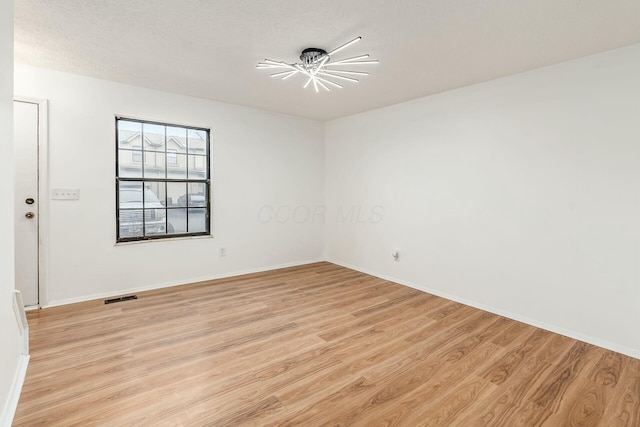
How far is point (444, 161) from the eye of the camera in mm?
3797

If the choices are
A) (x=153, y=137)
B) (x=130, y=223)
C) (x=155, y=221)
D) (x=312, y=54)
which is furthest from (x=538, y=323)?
(x=153, y=137)

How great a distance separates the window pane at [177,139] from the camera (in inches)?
161

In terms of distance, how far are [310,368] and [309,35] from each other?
2.50m

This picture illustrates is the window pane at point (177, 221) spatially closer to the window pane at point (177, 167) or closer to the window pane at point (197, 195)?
the window pane at point (197, 195)

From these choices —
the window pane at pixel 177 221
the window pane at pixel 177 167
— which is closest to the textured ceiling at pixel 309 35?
the window pane at pixel 177 167

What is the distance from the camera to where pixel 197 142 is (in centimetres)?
429

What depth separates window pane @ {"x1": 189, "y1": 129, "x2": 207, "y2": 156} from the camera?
4242 millimetres

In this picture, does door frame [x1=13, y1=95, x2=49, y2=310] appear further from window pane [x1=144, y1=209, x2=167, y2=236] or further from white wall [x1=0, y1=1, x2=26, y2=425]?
white wall [x1=0, y1=1, x2=26, y2=425]

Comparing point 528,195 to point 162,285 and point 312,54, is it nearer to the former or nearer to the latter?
point 312,54

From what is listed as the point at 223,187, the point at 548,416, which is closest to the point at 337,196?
the point at 223,187

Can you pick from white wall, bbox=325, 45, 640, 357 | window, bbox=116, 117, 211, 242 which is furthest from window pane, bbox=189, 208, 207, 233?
white wall, bbox=325, 45, 640, 357

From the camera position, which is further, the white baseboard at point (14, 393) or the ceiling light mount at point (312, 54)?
the ceiling light mount at point (312, 54)

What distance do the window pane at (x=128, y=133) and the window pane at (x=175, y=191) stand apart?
614mm

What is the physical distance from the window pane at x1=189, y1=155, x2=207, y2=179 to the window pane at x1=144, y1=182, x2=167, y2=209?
407 mm
